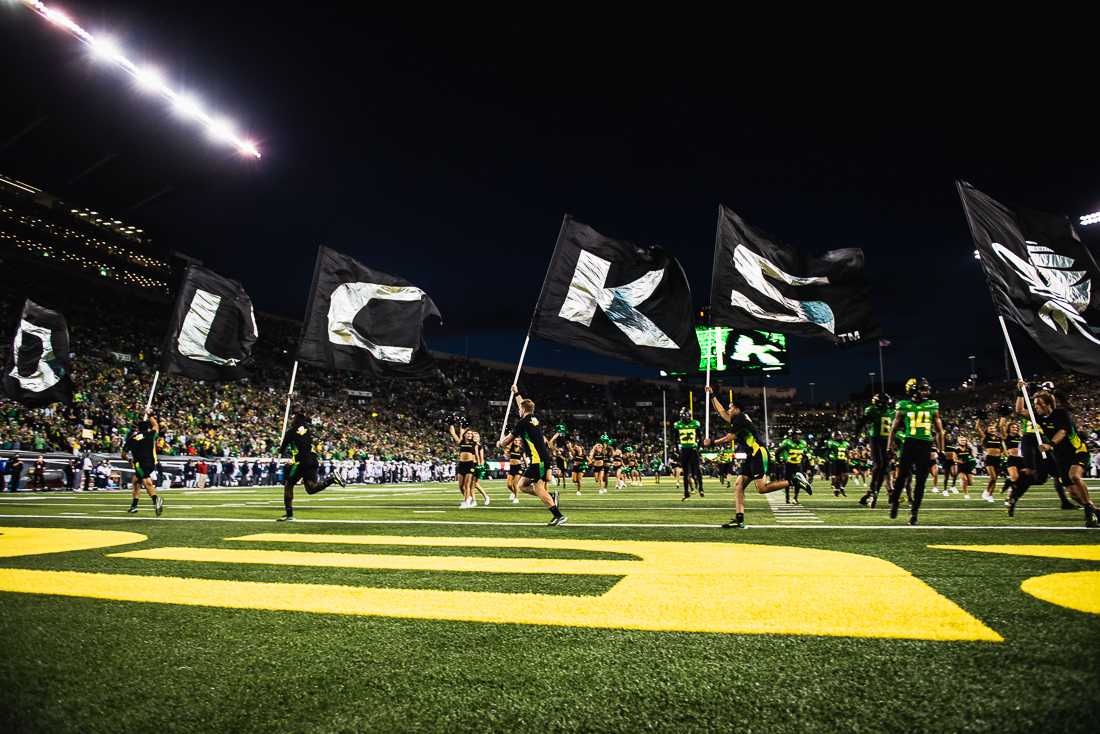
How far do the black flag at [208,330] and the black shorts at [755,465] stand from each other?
9.70 metres

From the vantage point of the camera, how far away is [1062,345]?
309 inches

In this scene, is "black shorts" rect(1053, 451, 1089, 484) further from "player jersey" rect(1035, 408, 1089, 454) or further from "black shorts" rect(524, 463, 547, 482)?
"black shorts" rect(524, 463, 547, 482)

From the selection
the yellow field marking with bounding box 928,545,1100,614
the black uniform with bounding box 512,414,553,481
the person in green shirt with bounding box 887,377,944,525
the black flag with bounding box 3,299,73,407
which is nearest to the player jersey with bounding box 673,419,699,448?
the person in green shirt with bounding box 887,377,944,525

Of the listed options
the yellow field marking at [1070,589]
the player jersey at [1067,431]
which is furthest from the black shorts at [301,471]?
the player jersey at [1067,431]

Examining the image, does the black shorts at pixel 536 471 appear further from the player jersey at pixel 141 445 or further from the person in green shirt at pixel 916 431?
the player jersey at pixel 141 445

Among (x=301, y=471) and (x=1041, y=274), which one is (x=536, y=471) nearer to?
(x=301, y=471)

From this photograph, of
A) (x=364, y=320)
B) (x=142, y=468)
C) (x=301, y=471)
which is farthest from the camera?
(x=364, y=320)

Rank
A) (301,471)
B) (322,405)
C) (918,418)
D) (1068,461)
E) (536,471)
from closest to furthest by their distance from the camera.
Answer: (1068,461), (918,418), (536,471), (301,471), (322,405)

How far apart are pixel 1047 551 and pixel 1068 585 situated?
77.6 inches

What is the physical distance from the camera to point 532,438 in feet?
30.0

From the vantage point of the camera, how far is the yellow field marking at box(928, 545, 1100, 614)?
3.37 metres

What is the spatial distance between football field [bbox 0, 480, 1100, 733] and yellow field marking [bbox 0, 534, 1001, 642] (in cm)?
2

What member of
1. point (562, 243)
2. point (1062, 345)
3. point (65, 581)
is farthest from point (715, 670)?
point (562, 243)

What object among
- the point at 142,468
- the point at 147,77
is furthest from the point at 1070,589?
the point at 147,77
